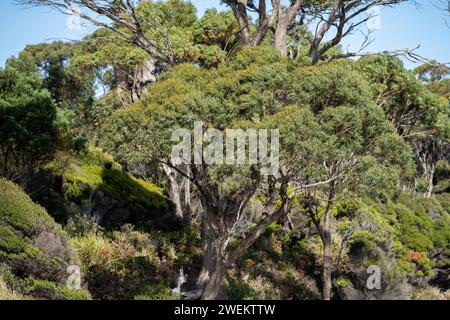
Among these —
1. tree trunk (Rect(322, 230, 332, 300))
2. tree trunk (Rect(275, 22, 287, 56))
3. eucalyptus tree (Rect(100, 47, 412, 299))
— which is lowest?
tree trunk (Rect(322, 230, 332, 300))

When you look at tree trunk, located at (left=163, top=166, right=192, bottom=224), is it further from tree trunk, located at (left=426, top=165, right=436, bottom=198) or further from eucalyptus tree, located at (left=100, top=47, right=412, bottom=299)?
tree trunk, located at (left=426, top=165, right=436, bottom=198)

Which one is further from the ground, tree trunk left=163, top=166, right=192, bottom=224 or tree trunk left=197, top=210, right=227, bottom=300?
tree trunk left=163, top=166, right=192, bottom=224

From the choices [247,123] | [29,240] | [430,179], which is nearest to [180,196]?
[247,123]

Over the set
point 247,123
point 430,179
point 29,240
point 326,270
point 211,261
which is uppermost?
point 247,123

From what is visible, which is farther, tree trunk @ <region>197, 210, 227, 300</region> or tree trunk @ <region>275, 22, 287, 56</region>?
tree trunk @ <region>275, 22, 287, 56</region>

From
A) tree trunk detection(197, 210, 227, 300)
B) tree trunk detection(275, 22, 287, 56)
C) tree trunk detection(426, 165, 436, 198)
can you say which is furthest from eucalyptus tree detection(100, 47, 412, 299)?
tree trunk detection(426, 165, 436, 198)

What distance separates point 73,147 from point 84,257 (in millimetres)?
3755

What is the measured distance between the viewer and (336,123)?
11.8 meters

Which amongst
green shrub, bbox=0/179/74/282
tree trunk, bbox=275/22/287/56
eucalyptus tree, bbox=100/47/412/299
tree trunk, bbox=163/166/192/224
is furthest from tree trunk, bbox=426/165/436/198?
green shrub, bbox=0/179/74/282

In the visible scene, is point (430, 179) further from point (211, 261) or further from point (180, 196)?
point (211, 261)

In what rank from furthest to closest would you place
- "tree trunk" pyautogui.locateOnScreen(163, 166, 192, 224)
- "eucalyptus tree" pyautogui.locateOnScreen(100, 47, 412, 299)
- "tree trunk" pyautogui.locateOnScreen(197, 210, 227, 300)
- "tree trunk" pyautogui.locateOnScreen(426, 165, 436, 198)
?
"tree trunk" pyautogui.locateOnScreen(426, 165, 436, 198), "tree trunk" pyautogui.locateOnScreen(163, 166, 192, 224), "tree trunk" pyautogui.locateOnScreen(197, 210, 227, 300), "eucalyptus tree" pyautogui.locateOnScreen(100, 47, 412, 299)

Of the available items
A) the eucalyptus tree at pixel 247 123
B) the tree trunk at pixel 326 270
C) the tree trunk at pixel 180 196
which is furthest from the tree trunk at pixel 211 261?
the tree trunk at pixel 180 196

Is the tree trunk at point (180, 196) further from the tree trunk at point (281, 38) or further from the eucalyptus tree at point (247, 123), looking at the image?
the tree trunk at point (281, 38)

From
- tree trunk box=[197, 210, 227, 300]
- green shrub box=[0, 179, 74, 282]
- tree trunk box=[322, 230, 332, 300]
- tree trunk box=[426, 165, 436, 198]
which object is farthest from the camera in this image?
tree trunk box=[426, 165, 436, 198]
